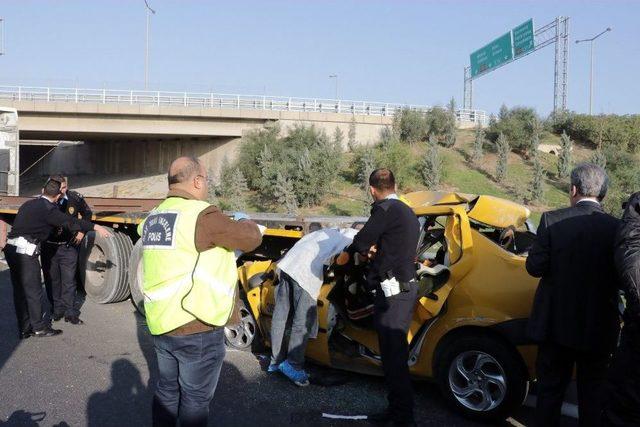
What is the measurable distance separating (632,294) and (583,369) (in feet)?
2.49

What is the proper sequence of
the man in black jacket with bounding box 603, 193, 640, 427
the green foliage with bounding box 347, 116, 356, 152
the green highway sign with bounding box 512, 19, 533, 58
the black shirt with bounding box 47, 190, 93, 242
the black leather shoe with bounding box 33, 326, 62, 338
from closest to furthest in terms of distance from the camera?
the man in black jacket with bounding box 603, 193, 640, 427, the black leather shoe with bounding box 33, 326, 62, 338, the black shirt with bounding box 47, 190, 93, 242, the green foliage with bounding box 347, 116, 356, 152, the green highway sign with bounding box 512, 19, 533, 58

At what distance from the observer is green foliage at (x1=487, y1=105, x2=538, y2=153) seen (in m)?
30.0

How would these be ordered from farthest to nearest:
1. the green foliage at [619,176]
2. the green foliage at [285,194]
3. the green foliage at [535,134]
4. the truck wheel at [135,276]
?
1. the green foliage at [535,134]
2. the green foliage at [285,194]
3. the green foliage at [619,176]
4. the truck wheel at [135,276]

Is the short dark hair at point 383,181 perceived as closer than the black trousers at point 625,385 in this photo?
No

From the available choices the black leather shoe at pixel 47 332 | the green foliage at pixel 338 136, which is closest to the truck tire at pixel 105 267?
the black leather shoe at pixel 47 332

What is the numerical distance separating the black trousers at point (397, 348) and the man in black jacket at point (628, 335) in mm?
1389

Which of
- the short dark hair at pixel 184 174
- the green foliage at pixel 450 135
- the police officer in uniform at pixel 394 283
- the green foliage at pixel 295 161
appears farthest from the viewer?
the green foliage at pixel 450 135

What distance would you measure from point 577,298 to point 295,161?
24.0m

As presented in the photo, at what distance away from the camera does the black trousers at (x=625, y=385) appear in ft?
10.3

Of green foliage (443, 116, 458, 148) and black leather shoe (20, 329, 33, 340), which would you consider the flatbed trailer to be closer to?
black leather shoe (20, 329, 33, 340)

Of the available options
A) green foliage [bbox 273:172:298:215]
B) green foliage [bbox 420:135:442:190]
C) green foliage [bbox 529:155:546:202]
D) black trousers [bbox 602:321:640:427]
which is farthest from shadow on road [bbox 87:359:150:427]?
green foliage [bbox 420:135:442:190]

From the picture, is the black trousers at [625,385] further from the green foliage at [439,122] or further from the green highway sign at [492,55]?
the green highway sign at [492,55]

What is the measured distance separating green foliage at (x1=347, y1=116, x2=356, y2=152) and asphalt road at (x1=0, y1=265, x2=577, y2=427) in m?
26.1

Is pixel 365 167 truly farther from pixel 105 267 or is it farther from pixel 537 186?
pixel 105 267
